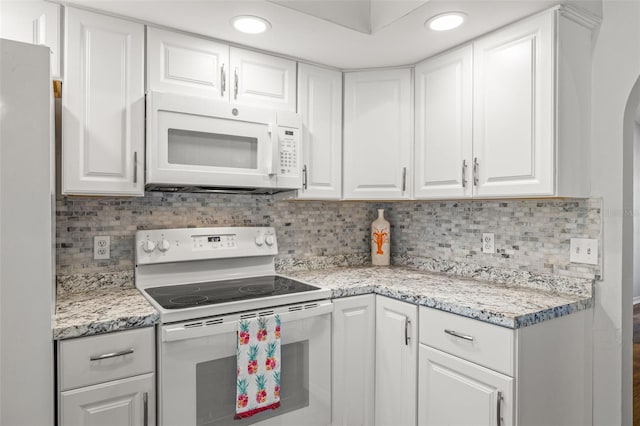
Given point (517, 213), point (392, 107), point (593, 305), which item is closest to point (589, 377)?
point (593, 305)

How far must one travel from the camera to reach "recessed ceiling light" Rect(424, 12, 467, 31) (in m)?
1.74

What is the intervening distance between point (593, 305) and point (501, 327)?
23.8 inches

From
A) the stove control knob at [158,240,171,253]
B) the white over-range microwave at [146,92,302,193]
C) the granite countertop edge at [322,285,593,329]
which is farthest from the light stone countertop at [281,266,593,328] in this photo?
the stove control knob at [158,240,171,253]

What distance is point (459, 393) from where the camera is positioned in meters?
1.62

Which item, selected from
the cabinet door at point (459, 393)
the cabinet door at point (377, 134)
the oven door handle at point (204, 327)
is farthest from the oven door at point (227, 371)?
the cabinet door at point (377, 134)

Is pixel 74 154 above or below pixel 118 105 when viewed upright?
below

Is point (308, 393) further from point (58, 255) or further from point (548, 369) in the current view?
point (58, 255)

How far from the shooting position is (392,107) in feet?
7.72

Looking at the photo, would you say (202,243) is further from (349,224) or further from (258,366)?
(349,224)

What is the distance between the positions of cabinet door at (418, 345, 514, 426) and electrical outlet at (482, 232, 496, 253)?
29.6 inches

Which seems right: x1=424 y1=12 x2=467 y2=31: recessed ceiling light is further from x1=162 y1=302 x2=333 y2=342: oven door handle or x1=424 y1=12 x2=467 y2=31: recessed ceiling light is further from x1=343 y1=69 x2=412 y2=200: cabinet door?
x1=162 y1=302 x2=333 y2=342: oven door handle

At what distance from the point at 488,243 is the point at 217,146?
1545mm

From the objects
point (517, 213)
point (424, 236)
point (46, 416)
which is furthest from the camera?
point (424, 236)

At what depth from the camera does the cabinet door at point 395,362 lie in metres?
1.84
